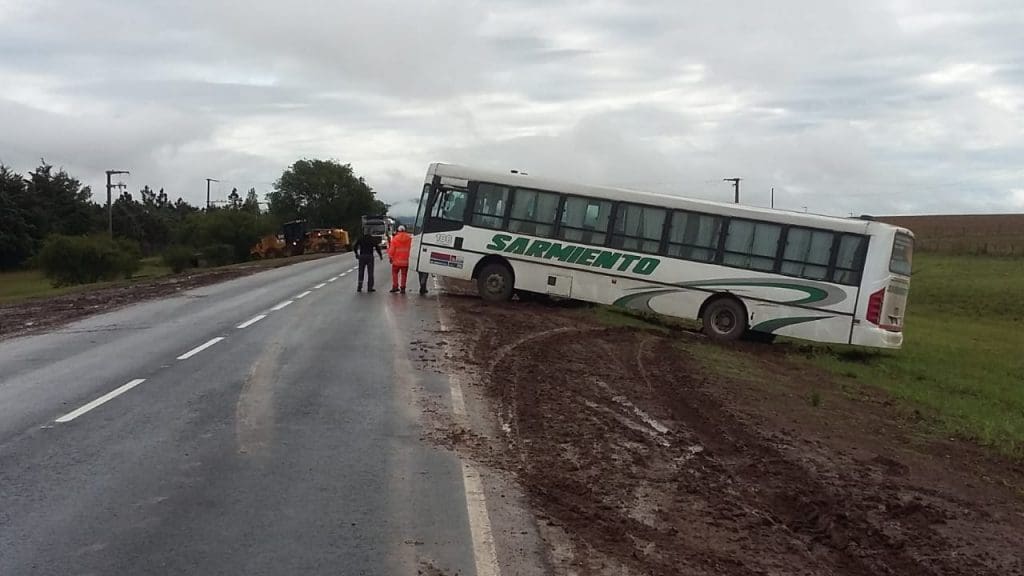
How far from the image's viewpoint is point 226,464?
7.21 meters

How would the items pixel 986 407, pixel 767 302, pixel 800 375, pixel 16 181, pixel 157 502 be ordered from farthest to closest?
pixel 16 181, pixel 767 302, pixel 800 375, pixel 986 407, pixel 157 502

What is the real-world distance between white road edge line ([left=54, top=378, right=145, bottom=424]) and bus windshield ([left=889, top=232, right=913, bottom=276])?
13153 millimetres

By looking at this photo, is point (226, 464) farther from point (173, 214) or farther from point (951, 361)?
point (173, 214)

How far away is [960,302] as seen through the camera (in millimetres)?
34625

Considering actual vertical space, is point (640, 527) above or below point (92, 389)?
above

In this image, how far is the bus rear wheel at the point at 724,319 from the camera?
18.5 meters

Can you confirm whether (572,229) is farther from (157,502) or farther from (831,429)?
(157,502)

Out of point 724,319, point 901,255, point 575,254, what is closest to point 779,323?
point 724,319

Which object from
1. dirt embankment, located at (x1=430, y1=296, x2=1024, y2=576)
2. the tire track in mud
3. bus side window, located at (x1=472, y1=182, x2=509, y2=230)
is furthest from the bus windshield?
the tire track in mud

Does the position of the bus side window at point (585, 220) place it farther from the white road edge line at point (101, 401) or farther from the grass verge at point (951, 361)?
the white road edge line at point (101, 401)

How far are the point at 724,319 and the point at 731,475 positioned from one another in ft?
37.9

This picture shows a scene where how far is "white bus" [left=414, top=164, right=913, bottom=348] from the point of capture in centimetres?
1786

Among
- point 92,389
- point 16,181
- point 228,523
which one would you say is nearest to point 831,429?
point 228,523

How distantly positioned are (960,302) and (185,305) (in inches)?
1047
